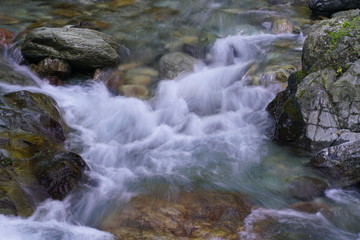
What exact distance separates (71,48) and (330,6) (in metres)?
8.61

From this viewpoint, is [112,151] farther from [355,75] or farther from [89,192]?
[355,75]

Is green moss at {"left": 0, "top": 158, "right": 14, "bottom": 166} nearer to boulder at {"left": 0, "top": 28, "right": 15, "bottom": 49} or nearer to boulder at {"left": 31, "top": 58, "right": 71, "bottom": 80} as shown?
boulder at {"left": 31, "top": 58, "right": 71, "bottom": 80}

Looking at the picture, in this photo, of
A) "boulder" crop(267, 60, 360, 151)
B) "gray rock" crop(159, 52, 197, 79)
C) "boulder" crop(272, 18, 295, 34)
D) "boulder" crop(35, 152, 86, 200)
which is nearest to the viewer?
"boulder" crop(35, 152, 86, 200)

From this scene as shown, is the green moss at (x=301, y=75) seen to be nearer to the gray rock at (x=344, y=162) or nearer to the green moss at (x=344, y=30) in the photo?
the green moss at (x=344, y=30)

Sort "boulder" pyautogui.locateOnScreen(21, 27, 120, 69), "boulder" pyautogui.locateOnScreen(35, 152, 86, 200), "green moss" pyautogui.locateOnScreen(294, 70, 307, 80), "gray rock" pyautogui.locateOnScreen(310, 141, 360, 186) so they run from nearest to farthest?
"boulder" pyautogui.locateOnScreen(35, 152, 86, 200)
"gray rock" pyautogui.locateOnScreen(310, 141, 360, 186)
"green moss" pyautogui.locateOnScreen(294, 70, 307, 80)
"boulder" pyautogui.locateOnScreen(21, 27, 120, 69)

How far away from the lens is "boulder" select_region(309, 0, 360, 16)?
12031 millimetres

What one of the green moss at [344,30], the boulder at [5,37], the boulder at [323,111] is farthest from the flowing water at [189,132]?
the green moss at [344,30]

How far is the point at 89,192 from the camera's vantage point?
6.02 metres

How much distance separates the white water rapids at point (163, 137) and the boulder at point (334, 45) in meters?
1.59

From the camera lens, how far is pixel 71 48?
962 centimetres

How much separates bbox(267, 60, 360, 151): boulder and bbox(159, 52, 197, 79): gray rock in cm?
343

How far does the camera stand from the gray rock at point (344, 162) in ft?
19.8

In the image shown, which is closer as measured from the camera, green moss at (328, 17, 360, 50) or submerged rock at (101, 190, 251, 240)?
submerged rock at (101, 190, 251, 240)

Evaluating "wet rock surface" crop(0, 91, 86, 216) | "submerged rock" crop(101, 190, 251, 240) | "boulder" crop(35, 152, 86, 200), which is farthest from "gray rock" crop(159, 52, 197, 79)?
"submerged rock" crop(101, 190, 251, 240)
